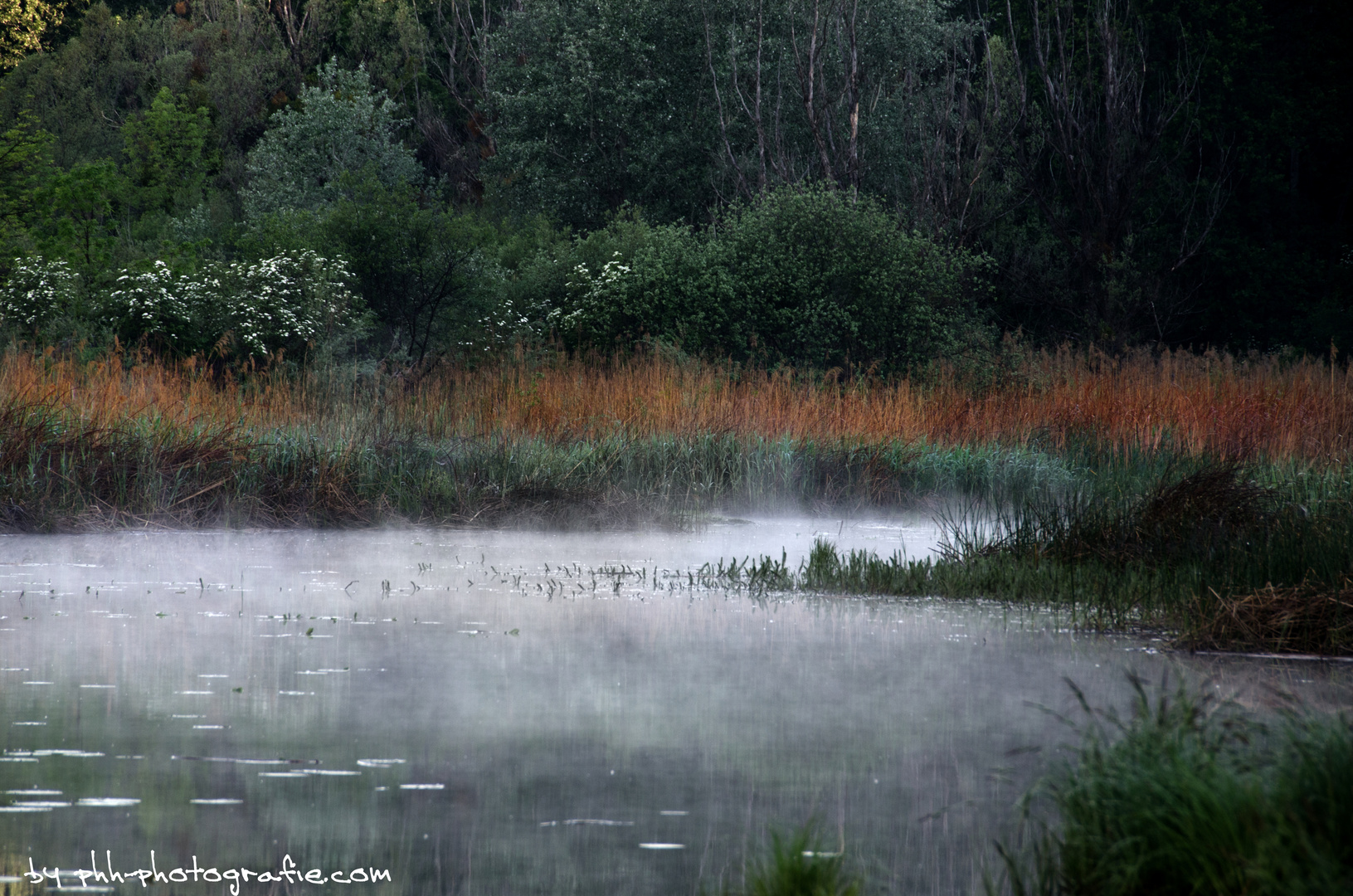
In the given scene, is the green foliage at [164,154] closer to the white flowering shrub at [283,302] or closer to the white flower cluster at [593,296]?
the white flower cluster at [593,296]

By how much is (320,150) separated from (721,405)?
25.4 metres

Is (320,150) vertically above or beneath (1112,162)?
above

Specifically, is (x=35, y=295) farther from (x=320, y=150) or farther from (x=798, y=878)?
(x=798, y=878)

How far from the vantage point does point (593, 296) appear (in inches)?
869

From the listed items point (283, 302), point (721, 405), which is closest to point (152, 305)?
point (283, 302)

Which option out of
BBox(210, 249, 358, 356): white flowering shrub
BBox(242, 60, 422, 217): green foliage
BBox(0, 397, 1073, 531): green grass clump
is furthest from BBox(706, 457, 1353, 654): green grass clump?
BBox(242, 60, 422, 217): green foliage

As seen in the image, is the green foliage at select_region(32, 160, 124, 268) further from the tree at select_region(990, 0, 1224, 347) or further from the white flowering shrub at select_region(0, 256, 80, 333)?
the tree at select_region(990, 0, 1224, 347)

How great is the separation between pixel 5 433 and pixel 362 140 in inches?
1058

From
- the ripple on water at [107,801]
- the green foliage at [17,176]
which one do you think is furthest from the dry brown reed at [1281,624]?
the green foliage at [17,176]

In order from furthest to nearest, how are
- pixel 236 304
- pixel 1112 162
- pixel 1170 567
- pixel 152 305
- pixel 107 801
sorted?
pixel 1112 162
pixel 236 304
pixel 152 305
pixel 1170 567
pixel 107 801

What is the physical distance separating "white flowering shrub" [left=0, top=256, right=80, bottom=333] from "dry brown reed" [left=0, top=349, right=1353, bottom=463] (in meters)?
4.15

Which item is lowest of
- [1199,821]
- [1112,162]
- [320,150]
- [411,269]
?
[1199,821]

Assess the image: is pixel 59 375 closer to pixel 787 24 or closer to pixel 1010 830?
pixel 1010 830

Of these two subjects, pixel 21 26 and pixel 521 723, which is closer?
pixel 521 723
